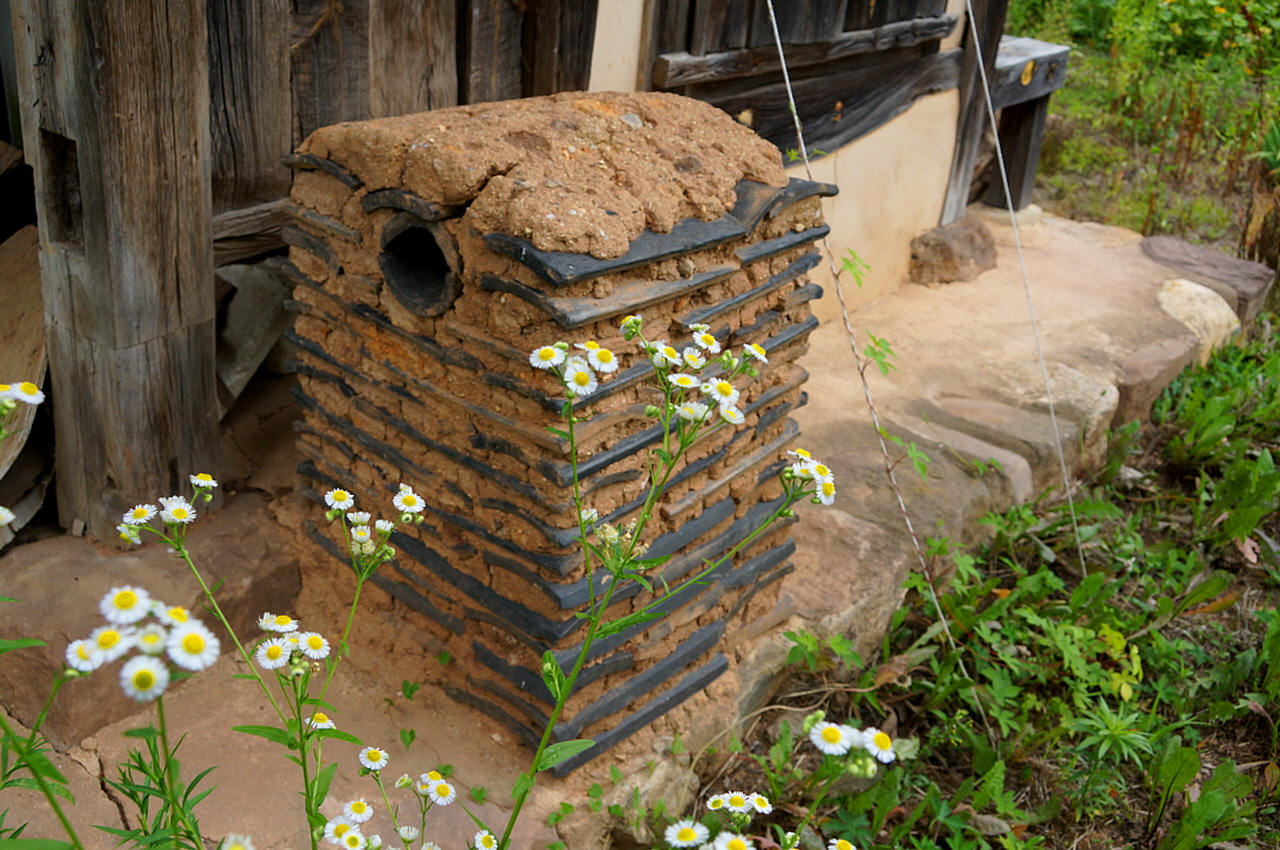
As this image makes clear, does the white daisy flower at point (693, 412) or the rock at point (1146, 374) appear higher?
the white daisy flower at point (693, 412)

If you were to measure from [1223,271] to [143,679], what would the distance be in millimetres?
6860

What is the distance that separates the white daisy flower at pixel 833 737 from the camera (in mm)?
1368

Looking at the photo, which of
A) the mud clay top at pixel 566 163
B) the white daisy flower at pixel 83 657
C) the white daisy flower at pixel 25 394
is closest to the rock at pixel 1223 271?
the mud clay top at pixel 566 163

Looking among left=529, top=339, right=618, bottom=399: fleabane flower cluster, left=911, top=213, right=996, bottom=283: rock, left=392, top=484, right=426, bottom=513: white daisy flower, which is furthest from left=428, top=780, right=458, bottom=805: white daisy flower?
left=911, top=213, right=996, bottom=283: rock

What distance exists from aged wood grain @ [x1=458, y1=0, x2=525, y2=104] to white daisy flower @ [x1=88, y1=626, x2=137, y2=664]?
7.84 feet

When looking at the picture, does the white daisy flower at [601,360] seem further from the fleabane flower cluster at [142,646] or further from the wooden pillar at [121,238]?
the wooden pillar at [121,238]

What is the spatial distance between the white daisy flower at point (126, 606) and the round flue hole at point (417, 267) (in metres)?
1.29

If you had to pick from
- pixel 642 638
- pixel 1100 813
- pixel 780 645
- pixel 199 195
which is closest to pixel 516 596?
pixel 642 638

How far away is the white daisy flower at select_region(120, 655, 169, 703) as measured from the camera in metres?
1.06

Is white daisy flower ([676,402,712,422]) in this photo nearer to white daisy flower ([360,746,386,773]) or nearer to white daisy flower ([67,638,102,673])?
white daisy flower ([360,746,386,773])

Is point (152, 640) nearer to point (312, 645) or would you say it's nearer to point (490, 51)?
point (312, 645)

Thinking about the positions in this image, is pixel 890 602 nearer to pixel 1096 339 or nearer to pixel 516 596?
pixel 516 596

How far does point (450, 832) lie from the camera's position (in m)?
2.36

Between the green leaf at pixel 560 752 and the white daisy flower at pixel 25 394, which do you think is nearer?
the white daisy flower at pixel 25 394
